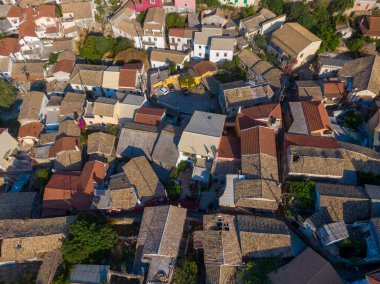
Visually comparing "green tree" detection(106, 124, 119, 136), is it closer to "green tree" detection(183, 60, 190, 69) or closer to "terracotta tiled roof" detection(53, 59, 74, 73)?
"terracotta tiled roof" detection(53, 59, 74, 73)

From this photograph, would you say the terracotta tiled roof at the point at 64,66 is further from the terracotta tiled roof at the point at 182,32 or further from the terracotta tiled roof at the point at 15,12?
the terracotta tiled roof at the point at 182,32

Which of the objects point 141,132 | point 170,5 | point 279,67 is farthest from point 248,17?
point 141,132

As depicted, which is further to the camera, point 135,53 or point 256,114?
point 135,53

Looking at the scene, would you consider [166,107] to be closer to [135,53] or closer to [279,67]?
[135,53]

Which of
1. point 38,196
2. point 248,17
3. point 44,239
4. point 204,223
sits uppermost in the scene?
point 248,17

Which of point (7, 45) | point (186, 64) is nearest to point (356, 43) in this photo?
point (186, 64)

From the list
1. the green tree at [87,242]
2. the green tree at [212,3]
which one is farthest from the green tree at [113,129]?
Answer: the green tree at [212,3]

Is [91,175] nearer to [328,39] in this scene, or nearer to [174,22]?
[174,22]
